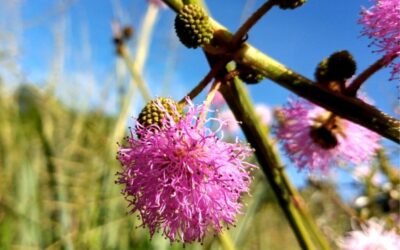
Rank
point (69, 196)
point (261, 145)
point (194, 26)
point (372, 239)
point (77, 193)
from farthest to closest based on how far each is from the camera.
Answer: point (69, 196) < point (77, 193) < point (372, 239) < point (261, 145) < point (194, 26)

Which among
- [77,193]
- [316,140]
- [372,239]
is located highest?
[77,193]

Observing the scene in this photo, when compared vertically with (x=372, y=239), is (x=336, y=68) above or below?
above

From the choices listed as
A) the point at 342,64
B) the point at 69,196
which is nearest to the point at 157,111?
the point at 342,64

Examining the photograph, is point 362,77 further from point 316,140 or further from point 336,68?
point 316,140

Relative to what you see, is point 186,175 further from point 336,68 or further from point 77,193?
point 77,193

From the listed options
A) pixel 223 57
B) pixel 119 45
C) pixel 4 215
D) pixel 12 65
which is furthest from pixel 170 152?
pixel 12 65

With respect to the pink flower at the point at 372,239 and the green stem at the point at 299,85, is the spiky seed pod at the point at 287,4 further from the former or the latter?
the pink flower at the point at 372,239

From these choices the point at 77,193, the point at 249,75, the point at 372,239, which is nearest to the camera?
the point at 249,75

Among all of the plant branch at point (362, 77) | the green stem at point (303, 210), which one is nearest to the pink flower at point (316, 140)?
the green stem at point (303, 210)

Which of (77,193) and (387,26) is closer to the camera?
(387,26)
